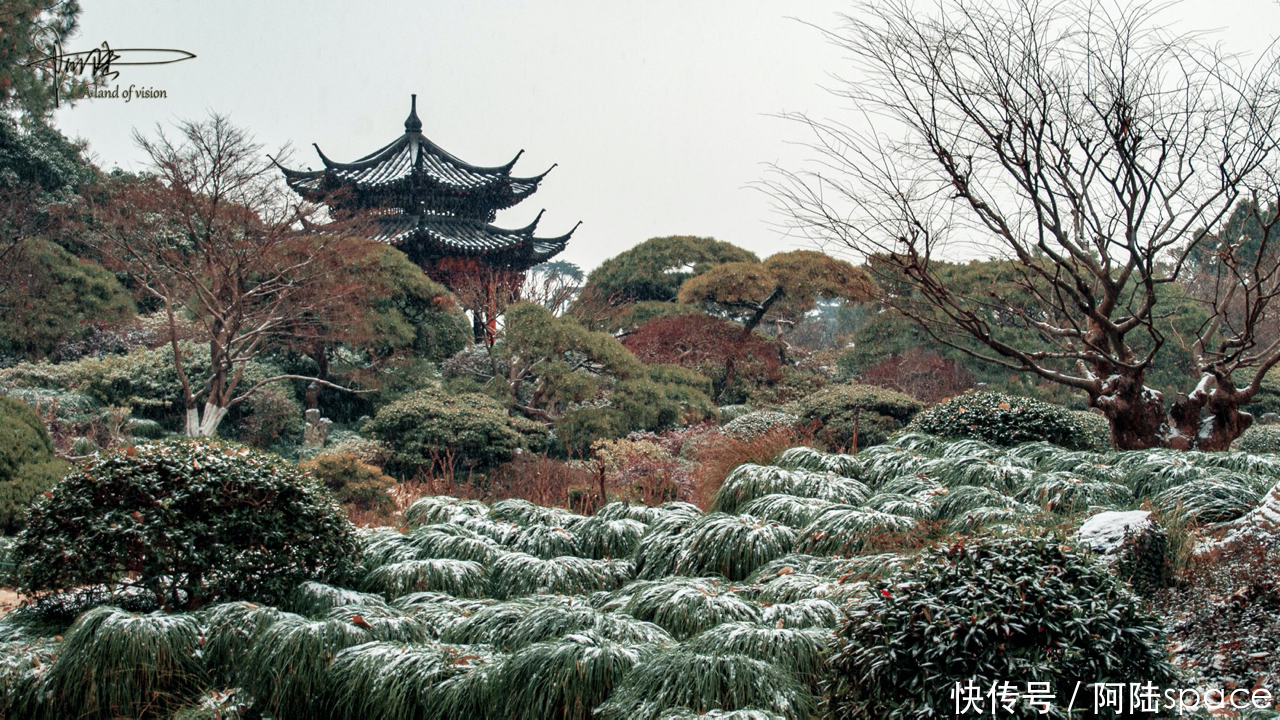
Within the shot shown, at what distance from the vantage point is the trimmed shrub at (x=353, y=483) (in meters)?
10.2

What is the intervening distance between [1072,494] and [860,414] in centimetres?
689

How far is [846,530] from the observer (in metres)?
5.52

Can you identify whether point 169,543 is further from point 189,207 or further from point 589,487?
point 189,207

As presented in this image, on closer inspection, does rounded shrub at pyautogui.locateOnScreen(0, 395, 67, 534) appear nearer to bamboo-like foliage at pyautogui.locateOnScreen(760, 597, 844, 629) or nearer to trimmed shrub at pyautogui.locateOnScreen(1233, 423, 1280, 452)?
bamboo-like foliage at pyautogui.locateOnScreen(760, 597, 844, 629)

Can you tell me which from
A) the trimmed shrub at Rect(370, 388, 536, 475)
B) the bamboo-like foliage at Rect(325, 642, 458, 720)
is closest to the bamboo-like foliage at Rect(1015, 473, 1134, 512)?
the bamboo-like foliage at Rect(325, 642, 458, 720)

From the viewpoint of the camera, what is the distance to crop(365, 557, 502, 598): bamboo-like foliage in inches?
210

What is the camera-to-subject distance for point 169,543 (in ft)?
16.1

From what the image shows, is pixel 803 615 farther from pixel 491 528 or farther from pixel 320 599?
pixel 491 528

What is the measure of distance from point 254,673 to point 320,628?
0.32 m

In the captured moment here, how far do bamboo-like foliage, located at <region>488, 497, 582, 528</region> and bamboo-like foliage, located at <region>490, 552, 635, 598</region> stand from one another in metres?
0.91

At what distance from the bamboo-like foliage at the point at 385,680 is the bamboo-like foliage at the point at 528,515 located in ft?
8.21

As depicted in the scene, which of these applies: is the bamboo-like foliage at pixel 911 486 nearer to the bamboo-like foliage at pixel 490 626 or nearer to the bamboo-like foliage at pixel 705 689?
the bamboo-like foliage at pixel 490 626

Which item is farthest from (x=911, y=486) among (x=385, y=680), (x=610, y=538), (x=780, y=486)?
(x=385, y=680)

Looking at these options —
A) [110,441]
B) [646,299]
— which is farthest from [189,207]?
[646,299]
